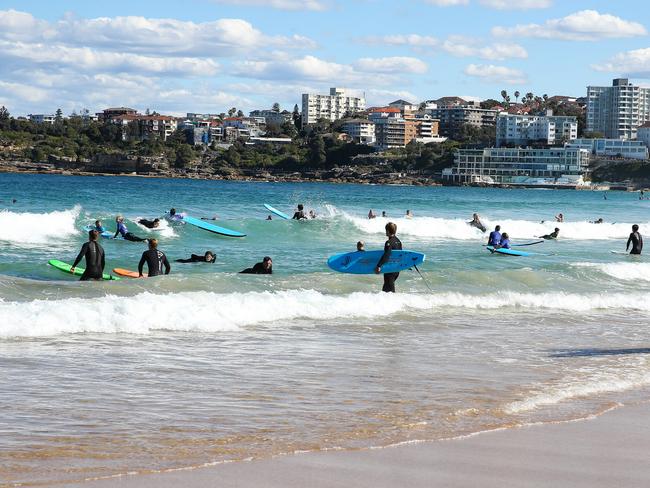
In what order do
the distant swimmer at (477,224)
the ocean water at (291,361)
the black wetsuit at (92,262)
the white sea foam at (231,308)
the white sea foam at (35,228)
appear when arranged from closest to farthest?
the ocean water at (291,361) < the white sea foam at (231,308) < the black wetsuit at (92,262) < the white sea foam at (35,228) < the distant swimmer at (477,224)

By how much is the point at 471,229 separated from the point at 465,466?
36.8m

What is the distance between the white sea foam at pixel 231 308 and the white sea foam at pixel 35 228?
1752 centimetres

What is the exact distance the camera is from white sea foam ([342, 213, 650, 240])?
4219cm

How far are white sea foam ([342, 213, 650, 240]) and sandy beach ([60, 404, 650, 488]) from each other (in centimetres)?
3280

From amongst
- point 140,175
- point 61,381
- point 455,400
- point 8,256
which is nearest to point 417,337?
point 455,400

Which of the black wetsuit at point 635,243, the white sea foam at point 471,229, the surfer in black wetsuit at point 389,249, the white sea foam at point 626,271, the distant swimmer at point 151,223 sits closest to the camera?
the surfer in black wetsuit at point 389,249

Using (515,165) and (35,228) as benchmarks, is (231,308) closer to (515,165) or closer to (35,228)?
(35,228)

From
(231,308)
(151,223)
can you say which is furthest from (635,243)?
(151,223)

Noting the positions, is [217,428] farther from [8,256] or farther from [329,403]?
[8,256]

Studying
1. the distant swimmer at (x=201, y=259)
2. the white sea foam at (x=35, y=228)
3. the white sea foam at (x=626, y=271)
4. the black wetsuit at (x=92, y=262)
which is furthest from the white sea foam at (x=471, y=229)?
the black wetsuit at (x=92, y=262)

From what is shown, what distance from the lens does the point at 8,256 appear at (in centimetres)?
2567

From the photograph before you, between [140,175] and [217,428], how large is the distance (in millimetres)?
162276

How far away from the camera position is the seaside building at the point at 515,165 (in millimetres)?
181125

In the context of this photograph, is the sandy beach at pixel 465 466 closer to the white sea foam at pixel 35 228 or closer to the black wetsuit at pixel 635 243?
the black wetsuit at pixel 635 243
